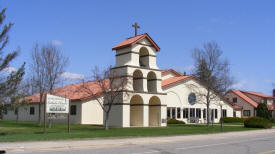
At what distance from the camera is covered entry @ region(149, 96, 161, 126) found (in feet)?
118

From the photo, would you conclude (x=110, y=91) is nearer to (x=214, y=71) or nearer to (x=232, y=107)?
(x=214, y=71)

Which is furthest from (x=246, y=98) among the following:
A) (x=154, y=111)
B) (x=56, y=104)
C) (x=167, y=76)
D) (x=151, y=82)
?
(x=56, y=104)

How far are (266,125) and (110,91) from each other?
719 inches

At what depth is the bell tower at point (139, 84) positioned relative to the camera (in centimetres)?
3275

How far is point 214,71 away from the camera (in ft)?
125

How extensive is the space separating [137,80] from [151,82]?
2134mm

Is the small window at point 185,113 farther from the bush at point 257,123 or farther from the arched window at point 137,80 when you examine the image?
the arched window at point 137,80

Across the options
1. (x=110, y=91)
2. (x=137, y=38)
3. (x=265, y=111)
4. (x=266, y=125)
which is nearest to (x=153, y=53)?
(x=137, y=38)

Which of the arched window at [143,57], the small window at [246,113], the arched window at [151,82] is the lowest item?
the small window at [246,113]

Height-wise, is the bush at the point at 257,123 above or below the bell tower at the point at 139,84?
below

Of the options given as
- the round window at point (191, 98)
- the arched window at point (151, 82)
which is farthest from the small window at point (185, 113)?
the arched window at point (151, 82)

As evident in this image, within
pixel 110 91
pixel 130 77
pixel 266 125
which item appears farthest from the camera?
pixel 266 125

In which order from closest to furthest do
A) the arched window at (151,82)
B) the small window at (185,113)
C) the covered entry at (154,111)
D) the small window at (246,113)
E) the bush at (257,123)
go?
the bush at (257,123) → the arched window at (151,82) → the covered entry at (154,111) → the small window at (185,113) → the small window at (246,113)

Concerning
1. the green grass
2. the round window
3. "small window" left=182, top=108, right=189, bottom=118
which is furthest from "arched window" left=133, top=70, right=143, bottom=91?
the round window
